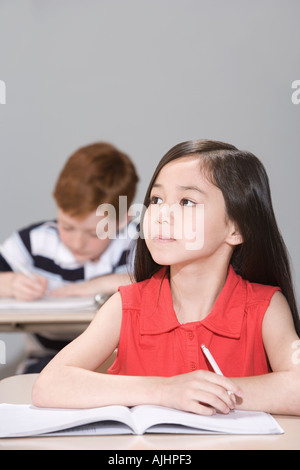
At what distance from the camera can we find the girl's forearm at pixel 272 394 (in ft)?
2.32

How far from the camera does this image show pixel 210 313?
864mm

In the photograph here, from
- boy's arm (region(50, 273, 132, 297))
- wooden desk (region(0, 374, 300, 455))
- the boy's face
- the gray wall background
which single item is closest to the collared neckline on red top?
wooden desk (region(0, 374, 300, 455))

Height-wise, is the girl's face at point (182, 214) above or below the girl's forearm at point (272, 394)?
above

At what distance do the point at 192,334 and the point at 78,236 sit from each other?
3.94 feet

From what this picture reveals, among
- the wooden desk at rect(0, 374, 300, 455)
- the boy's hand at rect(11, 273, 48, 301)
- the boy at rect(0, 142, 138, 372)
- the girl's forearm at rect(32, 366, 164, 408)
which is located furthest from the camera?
the boy at rect(0, 142, 138, 372)

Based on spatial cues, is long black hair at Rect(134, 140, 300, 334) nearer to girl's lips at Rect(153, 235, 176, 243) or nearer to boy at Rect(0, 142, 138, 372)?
girl's lips at Rect(153, 235, 176, 243)

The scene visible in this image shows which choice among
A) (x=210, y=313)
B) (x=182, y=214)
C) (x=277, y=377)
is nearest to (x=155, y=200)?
(x=182, y=214)

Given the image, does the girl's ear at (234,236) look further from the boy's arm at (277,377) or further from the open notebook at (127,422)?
the open notebook at (127,422)

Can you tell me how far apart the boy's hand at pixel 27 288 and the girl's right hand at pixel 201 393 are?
1.09 meters

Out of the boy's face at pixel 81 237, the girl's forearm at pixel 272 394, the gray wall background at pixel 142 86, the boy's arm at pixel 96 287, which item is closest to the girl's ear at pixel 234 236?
the girl's forearm at pixel 272 394

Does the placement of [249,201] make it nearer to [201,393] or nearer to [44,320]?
[201,393]

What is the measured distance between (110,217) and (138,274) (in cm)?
116

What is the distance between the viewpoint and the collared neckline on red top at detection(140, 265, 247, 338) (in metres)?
0.86

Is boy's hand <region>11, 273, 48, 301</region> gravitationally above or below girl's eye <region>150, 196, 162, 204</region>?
below
